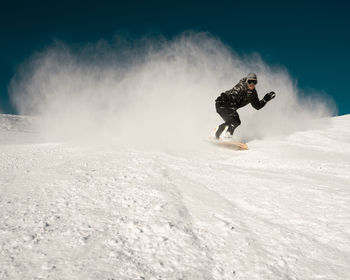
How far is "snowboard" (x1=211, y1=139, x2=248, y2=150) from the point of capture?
5609mm

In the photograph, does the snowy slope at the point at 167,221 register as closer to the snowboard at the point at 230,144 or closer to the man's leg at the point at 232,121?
the snowboard at the point at 230,144

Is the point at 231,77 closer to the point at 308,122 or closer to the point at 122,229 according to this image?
the point at 308,122

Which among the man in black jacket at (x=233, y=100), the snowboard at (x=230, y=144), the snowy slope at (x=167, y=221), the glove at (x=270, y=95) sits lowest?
the snowy slope at (x=167, y=221)

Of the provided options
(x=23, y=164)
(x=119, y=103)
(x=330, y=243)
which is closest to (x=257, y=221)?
(x=330, y=243)

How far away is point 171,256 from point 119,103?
10.8m

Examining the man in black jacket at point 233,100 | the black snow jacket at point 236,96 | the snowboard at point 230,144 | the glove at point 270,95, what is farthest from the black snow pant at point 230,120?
the glove at point 270,95

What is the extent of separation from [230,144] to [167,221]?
4.07 metres

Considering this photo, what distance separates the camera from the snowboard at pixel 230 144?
5609mm

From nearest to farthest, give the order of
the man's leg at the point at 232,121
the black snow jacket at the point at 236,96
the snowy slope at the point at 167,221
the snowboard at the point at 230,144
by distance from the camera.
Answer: the snowy slope at the point at 167,221
the snowboard at the point at 230,144
the man's leg at the point at 232,121
the black snow jacket at the point at 236,96

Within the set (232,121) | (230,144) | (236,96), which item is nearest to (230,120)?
(232,121)

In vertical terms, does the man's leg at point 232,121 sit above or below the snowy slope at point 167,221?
above

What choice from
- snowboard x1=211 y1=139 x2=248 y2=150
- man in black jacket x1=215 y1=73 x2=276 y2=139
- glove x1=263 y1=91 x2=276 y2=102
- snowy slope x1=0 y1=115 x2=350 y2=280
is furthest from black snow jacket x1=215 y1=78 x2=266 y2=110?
snowy slope x1=0 y1=115 x2=350 y2=280

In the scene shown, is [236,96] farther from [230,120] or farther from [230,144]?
[230,144]

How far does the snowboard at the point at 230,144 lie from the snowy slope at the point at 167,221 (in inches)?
77.0
